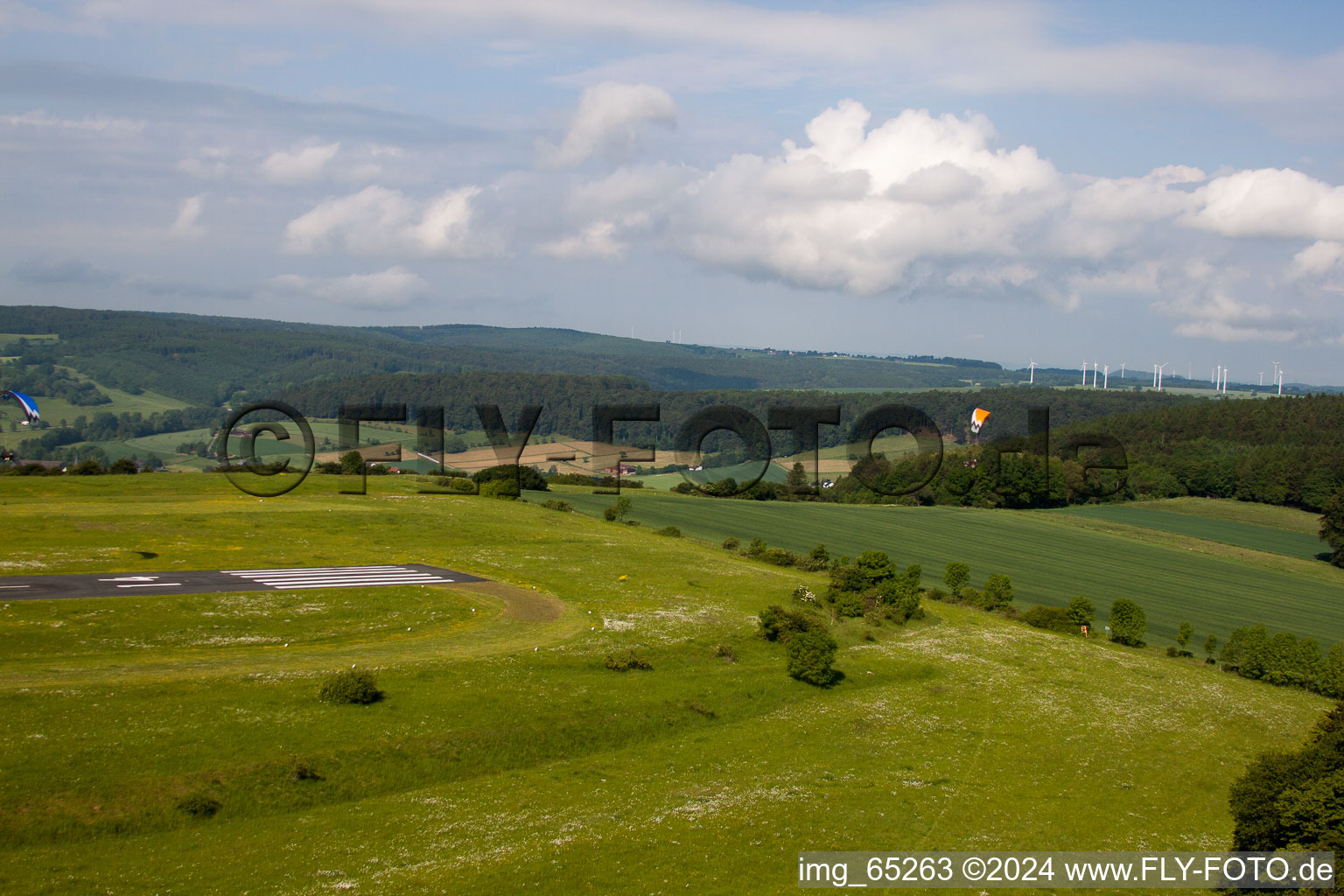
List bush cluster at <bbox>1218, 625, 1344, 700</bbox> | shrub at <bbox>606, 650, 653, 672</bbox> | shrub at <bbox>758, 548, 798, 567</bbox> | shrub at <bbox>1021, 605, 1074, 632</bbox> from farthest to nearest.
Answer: shrub at <bbox>758, 548, 798, 567</bbox>
shrub at <bbox>1021, 605, 1074, 632</bbox>
bush cluster at <bbox>1218, 625, 1344, 700</bbox>
shrub at <bbox>606, 650, 653, 672</bbox>

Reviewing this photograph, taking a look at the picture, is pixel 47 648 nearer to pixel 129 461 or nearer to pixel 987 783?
pixel 987 783

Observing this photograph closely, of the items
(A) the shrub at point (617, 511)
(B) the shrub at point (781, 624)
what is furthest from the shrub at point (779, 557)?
(B) the shrub at point (781, 624)

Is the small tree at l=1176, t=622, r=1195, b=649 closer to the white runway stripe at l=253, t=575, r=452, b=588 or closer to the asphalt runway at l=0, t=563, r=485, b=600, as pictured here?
the asphalt runway at l=0, t=563, r=485, b=600

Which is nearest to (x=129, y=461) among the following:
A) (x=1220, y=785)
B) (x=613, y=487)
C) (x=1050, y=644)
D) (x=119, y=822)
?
(x=613, y=487)

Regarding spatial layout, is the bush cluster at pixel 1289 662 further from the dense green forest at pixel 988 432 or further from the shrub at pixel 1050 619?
the dense green forest at pixel 988 432

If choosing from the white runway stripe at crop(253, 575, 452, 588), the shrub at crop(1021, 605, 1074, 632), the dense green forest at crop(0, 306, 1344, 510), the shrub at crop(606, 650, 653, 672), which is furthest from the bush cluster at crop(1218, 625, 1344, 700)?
the dense green forest at crop(0, 306, 1344, 510)
